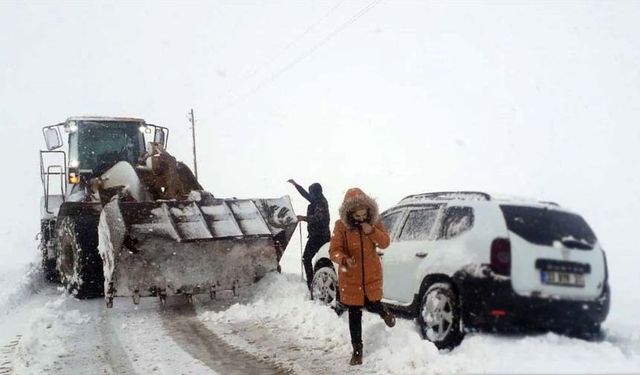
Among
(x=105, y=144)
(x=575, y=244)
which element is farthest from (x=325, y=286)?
(x=105, y=144)

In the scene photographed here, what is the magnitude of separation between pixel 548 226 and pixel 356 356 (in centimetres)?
232

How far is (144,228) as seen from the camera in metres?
8.34

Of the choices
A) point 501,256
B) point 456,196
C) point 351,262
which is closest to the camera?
point 501,256

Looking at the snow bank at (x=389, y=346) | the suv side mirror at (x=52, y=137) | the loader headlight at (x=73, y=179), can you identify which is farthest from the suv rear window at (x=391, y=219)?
the suv side mirror at (x=52, y=137)

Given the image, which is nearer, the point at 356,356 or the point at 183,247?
the point at 356,356

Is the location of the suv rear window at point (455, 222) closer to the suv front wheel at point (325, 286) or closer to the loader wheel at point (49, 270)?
the suv front wheel at point (325, 286)

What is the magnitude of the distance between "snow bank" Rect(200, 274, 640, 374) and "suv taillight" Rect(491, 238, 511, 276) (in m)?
0.65

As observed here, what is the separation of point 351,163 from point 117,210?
98.1ft

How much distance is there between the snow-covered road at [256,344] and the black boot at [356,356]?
0.27ft

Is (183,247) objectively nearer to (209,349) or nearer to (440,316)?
(209,349)

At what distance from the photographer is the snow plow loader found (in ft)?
27.0

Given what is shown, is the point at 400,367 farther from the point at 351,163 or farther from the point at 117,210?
the point at 351,163

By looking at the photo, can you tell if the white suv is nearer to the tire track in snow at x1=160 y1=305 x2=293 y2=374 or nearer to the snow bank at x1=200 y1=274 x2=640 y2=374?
the snow bank at x1=200 y1=274 x2=640 y2=374

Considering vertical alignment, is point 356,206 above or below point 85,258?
above
